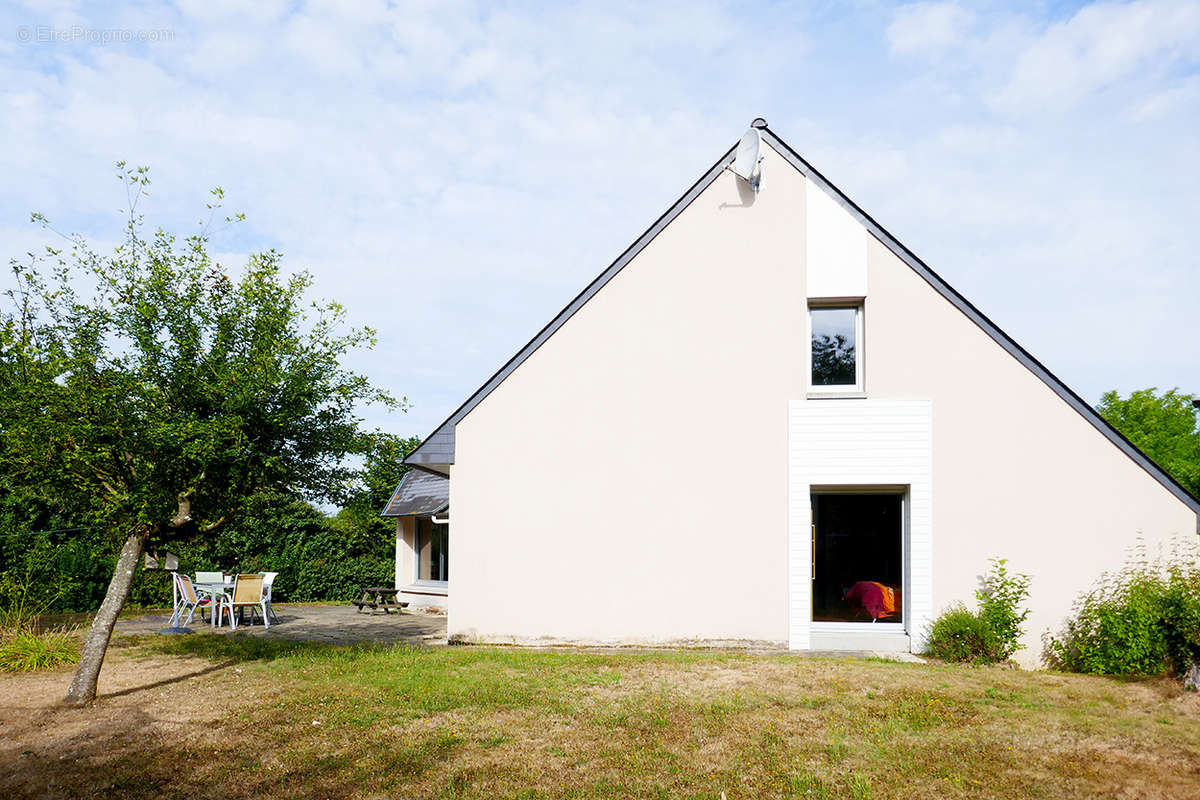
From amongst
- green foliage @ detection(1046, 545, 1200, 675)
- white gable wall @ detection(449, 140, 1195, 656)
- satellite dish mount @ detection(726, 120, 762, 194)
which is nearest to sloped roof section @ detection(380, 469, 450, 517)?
white gable wall @ detection(449, 140, 1195, 656)

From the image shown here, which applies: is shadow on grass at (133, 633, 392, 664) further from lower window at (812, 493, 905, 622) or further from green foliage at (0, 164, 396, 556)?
lower window at (812, 493, 905, 622)

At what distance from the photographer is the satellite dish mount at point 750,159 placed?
39.8 ft

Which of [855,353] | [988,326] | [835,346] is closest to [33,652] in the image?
[835,346]

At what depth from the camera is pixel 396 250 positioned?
15906mm

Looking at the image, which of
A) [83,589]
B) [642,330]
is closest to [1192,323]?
[642,330]

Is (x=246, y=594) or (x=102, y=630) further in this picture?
(x=246, y=594)

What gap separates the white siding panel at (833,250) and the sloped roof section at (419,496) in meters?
10.5

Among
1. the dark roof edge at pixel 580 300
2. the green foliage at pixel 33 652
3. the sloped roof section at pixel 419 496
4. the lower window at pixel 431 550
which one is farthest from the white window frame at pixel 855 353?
the lower window at pixel 431 550

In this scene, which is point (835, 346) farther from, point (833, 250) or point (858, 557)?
point (858, 557)

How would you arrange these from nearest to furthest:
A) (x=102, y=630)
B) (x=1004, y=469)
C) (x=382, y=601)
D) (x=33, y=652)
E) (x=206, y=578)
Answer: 1. (x=102, y=630)
2. (x=33, y=652)
3. (x=1004, y=469)
4. (x=206, y=578)
5. (x=382, y=601)

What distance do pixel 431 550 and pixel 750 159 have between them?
1336 centimetres

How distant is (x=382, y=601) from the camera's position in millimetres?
20656

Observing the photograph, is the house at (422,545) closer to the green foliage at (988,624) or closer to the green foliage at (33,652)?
the green foliage at (33,652)

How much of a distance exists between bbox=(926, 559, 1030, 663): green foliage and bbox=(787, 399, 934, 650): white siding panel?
43 centimetres
